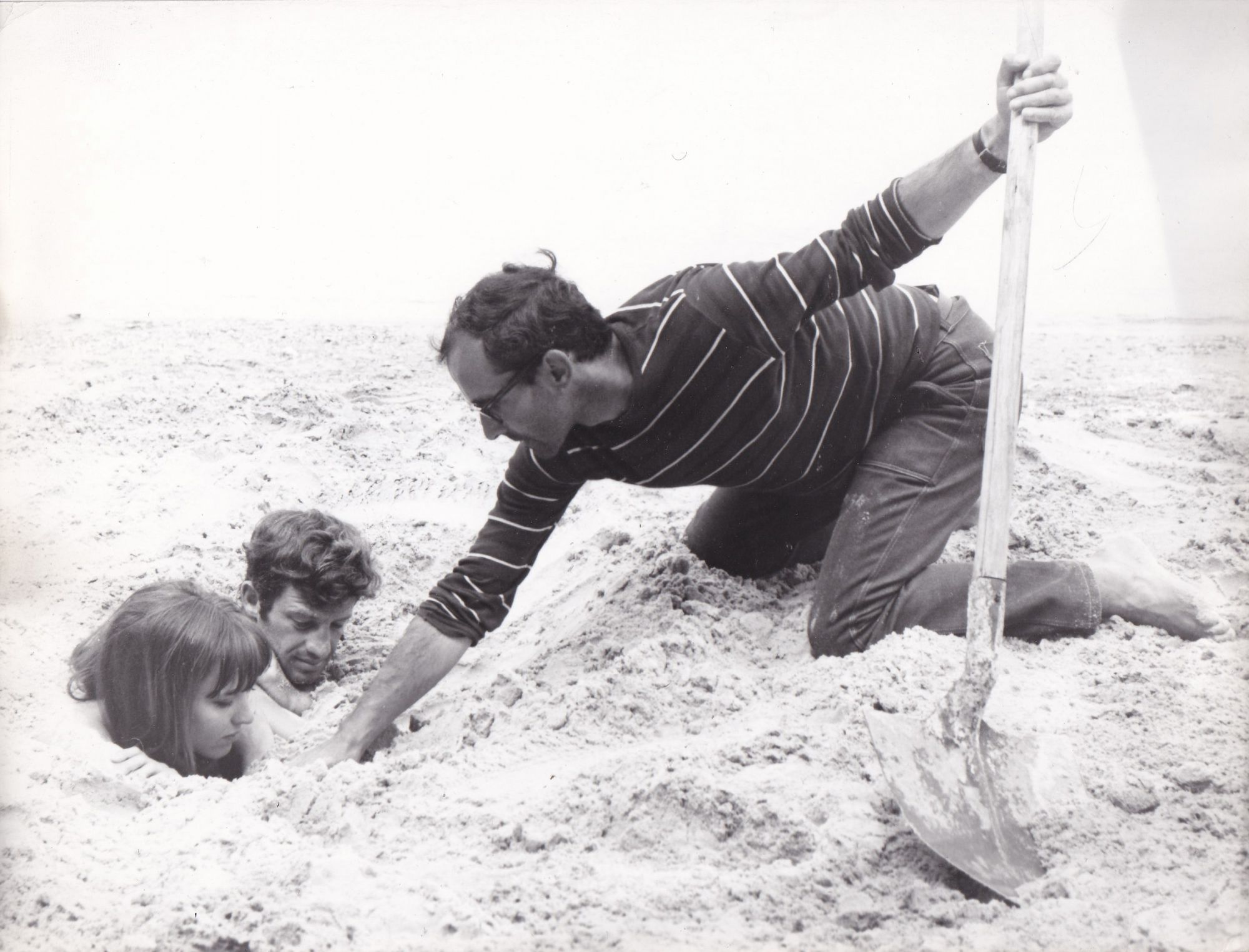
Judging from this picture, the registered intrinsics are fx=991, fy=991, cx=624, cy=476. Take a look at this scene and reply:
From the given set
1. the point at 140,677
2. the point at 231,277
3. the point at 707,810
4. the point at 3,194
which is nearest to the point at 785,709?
the point at 707,810

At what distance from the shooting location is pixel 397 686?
7.22 feet

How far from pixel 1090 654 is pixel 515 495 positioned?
51.5 inches

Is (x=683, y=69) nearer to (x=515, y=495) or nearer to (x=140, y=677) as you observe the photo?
(x=515, y=495)

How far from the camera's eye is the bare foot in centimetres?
220

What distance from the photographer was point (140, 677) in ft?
7.29

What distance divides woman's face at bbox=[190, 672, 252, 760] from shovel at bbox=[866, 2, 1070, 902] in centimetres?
144

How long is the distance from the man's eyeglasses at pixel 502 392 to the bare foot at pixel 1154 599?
1359 millimetres

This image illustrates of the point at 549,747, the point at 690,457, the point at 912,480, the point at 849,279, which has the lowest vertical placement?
the point at 549,747

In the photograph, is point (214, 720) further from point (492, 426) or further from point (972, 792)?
point (972, 792)

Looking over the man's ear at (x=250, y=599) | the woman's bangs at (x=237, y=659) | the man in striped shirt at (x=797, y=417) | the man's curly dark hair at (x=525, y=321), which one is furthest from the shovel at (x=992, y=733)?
the man's ear at (x=250, y=599)

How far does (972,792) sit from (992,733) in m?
0.18

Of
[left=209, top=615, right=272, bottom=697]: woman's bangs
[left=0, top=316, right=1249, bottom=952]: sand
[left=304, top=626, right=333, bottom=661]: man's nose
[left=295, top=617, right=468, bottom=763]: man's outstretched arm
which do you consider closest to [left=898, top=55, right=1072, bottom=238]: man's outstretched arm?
[left=0, top=316, right=1249, bottom=952]: sand

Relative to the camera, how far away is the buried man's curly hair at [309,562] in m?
2.73

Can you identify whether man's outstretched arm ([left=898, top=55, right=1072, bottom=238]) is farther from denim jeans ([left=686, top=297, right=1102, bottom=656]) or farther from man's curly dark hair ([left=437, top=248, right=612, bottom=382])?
man's curly dark hair ([left=437, top=248, right=612, bottom=382])
